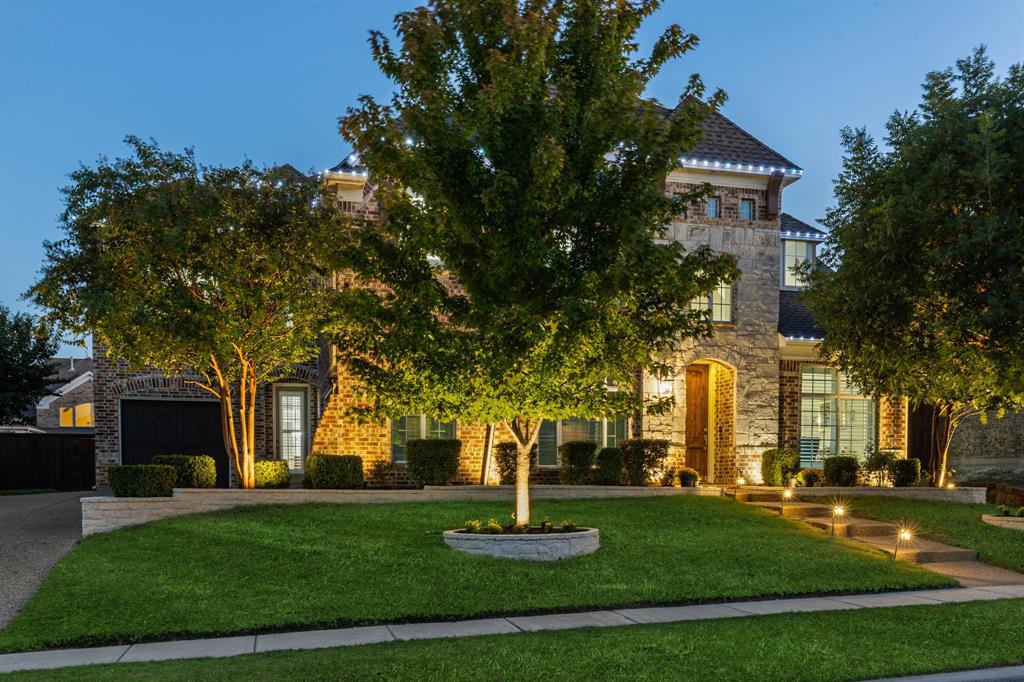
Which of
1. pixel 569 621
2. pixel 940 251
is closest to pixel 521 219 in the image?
pixel 569 621

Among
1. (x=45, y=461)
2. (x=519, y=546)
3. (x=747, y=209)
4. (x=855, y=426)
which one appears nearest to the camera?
(x=519, y=546)

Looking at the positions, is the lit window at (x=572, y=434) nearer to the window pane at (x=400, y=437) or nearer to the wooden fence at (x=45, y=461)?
the window pane at (x=400, y=437)

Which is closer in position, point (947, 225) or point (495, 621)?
point (495, 621)

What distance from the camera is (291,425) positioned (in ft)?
65.8

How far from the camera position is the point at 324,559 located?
1058cm

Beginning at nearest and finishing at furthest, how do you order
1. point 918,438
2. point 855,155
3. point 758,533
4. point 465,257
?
point 465,257 < point 758,533 < point 855,155 < point 918,438

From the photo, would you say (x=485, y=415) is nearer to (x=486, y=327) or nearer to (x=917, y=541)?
(x=486, y=327)

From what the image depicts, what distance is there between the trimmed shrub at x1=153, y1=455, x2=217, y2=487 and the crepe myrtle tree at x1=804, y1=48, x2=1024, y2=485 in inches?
472

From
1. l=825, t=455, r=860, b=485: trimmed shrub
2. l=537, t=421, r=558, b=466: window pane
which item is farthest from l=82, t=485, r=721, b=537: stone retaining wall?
l=825, t=455, r=860, b=485: trimmed shrub

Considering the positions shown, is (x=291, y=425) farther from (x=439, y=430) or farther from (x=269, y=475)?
(x=269, y=475)

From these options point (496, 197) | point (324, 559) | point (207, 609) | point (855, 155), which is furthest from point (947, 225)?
point (207, 609)

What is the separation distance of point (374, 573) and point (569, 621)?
268 cm

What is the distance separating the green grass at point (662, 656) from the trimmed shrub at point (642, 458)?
8.96m

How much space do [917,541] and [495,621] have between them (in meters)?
8.35
